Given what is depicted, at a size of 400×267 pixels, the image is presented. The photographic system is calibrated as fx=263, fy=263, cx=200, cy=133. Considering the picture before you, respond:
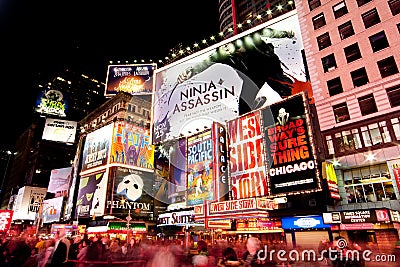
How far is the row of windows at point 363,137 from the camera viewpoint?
2147 centimetres

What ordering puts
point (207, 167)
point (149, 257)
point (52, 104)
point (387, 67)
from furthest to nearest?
point (52, 104) → point (207, 167) → point (387, 67) → point (149, 257)

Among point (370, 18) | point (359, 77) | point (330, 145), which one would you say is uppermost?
point (370, 18)

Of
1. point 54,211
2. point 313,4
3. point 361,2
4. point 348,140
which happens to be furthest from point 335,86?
point 54,211

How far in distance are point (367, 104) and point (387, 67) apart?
141 inches

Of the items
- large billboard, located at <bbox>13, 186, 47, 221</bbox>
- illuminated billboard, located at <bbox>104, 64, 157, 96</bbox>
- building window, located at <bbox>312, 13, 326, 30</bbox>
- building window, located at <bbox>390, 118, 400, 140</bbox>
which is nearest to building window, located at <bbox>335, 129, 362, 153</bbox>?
building window, located at <bbox>390, 118, 400, 140</bbox>

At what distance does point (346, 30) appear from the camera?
1061 inches

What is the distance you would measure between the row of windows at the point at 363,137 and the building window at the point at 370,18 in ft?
32.6

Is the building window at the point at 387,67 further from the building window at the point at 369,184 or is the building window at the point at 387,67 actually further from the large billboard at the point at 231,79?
the building window at the point at 369,184

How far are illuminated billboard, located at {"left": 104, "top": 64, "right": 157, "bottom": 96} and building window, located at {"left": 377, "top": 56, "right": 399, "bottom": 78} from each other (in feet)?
131

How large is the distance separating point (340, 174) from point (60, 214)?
6024cm

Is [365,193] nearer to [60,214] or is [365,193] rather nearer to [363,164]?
[363,164]

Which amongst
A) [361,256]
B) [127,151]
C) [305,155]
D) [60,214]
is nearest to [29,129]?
[60,214]

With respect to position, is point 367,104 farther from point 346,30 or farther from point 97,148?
point 97,148

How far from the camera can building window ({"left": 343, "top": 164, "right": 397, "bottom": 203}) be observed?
2144cm
